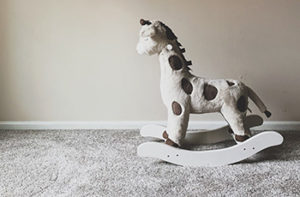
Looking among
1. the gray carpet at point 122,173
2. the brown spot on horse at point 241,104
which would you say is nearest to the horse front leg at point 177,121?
the gray carpet at point 122,173

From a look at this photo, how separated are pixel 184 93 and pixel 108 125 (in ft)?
2.09

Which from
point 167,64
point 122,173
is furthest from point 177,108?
point 122,173

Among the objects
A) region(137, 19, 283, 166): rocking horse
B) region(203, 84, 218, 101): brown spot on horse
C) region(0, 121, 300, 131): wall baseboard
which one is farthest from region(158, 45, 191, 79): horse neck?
region(0, 121, 300, 131): wall baseboard

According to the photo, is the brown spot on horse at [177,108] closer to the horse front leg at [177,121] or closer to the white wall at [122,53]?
the horse front leg at [177,121]

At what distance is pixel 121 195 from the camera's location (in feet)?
4.28

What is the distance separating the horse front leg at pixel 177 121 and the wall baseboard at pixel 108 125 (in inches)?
17.9

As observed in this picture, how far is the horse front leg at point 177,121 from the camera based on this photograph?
62.0 inches

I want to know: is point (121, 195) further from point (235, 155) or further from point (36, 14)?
point (36, 14)

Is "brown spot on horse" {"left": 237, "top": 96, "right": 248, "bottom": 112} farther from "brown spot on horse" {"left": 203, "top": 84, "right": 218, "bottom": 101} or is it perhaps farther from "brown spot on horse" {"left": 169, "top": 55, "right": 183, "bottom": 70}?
"brown spot on horse" {"left": 169, "top": 55, "right": 183, "bottom": 70}

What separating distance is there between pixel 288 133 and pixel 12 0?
5.19 feet

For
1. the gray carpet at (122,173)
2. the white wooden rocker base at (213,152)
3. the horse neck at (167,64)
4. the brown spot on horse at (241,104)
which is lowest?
the gray carpet at (122,173)

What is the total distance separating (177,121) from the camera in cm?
Answer: 158

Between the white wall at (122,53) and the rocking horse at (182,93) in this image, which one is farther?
the white wall at (122,53)

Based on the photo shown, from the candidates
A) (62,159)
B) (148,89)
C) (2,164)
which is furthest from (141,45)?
(2,164)
